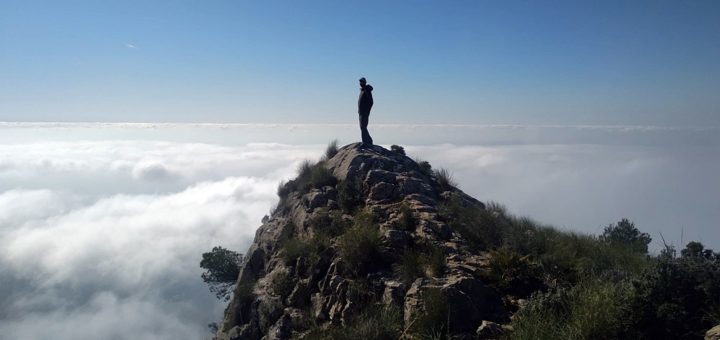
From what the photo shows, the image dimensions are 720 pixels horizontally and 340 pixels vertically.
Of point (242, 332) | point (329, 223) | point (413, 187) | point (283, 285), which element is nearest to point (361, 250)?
point (329, 223)

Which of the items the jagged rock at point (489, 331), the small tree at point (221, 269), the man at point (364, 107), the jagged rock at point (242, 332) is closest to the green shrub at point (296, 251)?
the jagged rock at point (242, 332)

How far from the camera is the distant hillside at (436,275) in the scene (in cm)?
582

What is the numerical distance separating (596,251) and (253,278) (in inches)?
344

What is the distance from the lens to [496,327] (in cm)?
659

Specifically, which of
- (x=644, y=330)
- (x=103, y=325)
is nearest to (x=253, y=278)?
(x=644, y=330)

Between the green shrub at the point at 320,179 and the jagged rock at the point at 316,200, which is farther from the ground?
the green shrub at the point at 320,179

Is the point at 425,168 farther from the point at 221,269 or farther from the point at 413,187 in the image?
the point at 221,269

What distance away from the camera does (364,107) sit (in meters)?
15.9

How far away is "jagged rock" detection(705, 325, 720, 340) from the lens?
5.10 metres

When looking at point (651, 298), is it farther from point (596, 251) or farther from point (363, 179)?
point (363, 179)

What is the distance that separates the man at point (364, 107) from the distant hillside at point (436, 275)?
232 cm

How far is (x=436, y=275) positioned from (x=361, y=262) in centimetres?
168

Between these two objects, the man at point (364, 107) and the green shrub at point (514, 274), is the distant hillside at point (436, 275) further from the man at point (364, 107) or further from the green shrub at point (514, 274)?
the man at point (364, 107)

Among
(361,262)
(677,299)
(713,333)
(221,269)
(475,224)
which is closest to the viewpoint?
(713,333)
